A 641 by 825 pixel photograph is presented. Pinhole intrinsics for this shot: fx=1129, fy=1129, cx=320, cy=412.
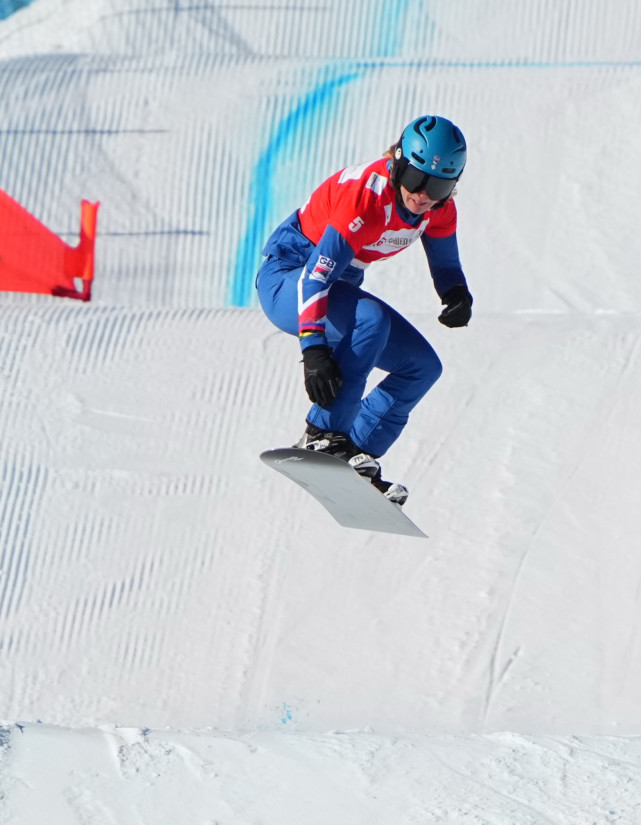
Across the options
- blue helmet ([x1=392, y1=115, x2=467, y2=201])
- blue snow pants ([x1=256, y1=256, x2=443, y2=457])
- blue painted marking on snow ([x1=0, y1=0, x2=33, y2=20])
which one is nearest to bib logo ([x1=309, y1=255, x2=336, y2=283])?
blue snow pants ([x1=256, y1=256, x2=443, y2=457])

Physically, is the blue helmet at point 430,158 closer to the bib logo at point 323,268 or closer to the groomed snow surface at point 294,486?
the bib logo at point 323,268

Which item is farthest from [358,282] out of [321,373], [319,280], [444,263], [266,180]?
[266,180]

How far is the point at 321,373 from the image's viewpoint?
3.75 m

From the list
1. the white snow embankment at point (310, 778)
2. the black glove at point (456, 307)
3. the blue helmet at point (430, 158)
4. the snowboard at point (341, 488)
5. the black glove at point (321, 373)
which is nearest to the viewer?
the blue helmet at point (430, 158)

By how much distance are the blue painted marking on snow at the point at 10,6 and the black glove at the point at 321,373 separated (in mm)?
7481

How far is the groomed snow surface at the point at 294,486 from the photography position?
425 cm

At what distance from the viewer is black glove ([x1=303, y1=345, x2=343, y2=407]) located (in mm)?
3746

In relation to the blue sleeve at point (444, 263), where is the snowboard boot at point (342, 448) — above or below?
below

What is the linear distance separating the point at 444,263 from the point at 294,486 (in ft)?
6.38

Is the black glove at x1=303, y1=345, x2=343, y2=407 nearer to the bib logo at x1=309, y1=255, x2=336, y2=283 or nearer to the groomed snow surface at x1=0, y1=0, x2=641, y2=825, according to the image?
the bib logo at x1=309, y1=255, x2=336, y2=283

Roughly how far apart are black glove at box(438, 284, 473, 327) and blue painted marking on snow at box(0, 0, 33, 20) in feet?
23.6

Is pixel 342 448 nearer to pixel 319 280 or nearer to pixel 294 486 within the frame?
pixel 319 280

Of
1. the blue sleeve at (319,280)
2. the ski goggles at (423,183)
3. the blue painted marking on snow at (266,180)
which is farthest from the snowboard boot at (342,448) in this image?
the blue painted marking on snow at (266,180)

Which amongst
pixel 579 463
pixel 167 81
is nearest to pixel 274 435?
pixel 579 463
